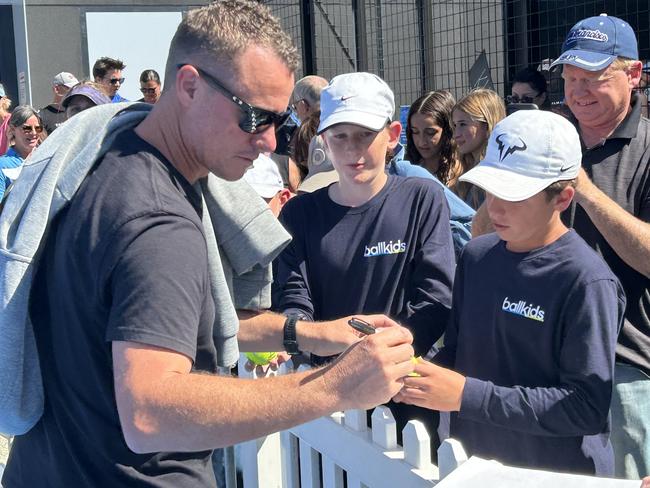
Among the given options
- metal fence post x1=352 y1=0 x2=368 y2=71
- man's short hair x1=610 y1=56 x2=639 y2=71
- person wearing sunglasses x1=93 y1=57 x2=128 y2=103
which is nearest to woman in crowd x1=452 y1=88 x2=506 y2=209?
man's short hair x1=610 y1=56 x2=639 y2=71

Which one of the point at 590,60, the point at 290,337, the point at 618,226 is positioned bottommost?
the point at 290,337

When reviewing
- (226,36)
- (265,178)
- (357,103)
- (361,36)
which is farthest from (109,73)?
(226,36)

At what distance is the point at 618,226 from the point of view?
2.62 meters

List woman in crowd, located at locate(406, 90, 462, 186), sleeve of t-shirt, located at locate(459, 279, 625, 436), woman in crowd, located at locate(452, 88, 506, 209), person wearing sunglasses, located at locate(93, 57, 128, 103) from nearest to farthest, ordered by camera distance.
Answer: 1. sleeve of t-shirt, located at locate(459, 279, 625, 436)
2. woman in crowd, located at locate(452, 88, 506, 209)
3. woman in crowd, located at locate(406, 90, 462, 186)
4. person wearing sunglasses, located at locate(93, 57, 128, 103)

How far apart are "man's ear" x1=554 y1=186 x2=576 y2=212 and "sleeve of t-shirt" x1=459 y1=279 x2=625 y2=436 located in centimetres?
29

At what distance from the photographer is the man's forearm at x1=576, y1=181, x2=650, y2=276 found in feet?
8.59

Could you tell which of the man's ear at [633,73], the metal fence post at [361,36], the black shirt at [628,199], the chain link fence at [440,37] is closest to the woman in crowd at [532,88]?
the chain link fence at [440,37]

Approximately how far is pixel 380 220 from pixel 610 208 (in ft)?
2.48

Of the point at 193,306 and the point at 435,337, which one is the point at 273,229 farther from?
the point at 435,337

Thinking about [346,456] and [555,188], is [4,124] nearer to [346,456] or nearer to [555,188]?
[346,456]

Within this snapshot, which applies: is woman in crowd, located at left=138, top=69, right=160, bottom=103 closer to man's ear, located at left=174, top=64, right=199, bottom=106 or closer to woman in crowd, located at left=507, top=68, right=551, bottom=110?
woman in crowd, located at left=507, top=68, right=551, bottom=110

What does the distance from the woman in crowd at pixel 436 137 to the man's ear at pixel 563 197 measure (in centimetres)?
194

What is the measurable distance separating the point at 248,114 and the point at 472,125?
268 centimetres

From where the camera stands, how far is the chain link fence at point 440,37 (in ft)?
21.9
